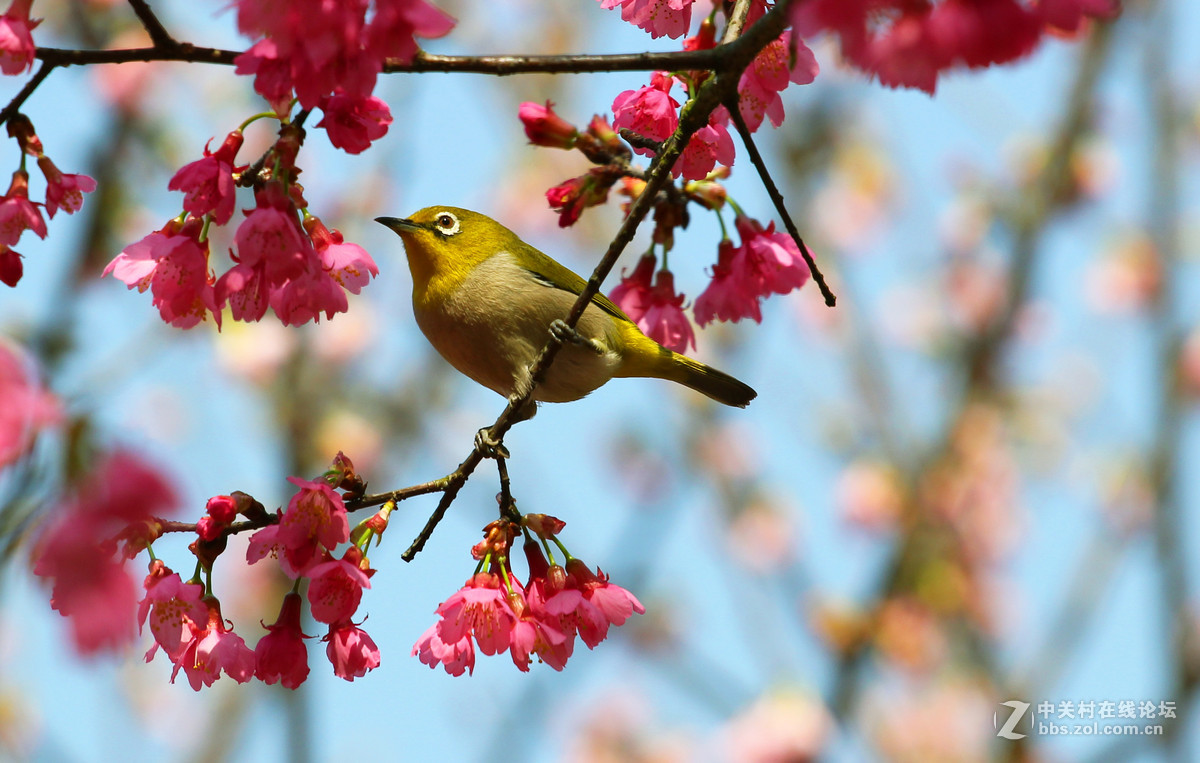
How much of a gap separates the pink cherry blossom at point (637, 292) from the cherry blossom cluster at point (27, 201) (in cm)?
155

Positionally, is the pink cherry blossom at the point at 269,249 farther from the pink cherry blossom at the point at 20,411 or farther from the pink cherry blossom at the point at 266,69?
the pink cherry blossom at the point at 20,411

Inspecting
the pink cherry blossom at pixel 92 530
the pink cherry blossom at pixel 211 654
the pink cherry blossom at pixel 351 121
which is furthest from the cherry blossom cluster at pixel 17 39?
the pink cherry blossom at pixel 211 654

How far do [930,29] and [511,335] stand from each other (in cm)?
237

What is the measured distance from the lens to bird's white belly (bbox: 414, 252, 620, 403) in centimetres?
377

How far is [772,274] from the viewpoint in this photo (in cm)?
302

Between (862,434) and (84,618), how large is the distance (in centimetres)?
859

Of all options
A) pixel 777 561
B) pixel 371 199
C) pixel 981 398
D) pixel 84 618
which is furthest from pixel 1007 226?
pixel 84 618

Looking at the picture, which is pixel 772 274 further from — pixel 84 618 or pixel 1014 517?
pixel 1014 517

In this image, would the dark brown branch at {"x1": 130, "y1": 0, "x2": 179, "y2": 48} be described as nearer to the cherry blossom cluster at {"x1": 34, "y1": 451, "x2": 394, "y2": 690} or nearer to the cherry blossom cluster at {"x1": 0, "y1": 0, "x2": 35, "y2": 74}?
the cherry blossom cluster at {"x1": 0, "y1": 0, "x2": 35, "y2": 74}

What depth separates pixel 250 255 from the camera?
2145mm

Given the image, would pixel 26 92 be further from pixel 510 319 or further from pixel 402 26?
pixel 510 319

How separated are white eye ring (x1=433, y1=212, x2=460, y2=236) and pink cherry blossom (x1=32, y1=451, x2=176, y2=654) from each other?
2793mm

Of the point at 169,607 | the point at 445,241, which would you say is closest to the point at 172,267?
the point at 169,607

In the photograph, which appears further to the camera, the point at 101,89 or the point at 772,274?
the point at 101,89
